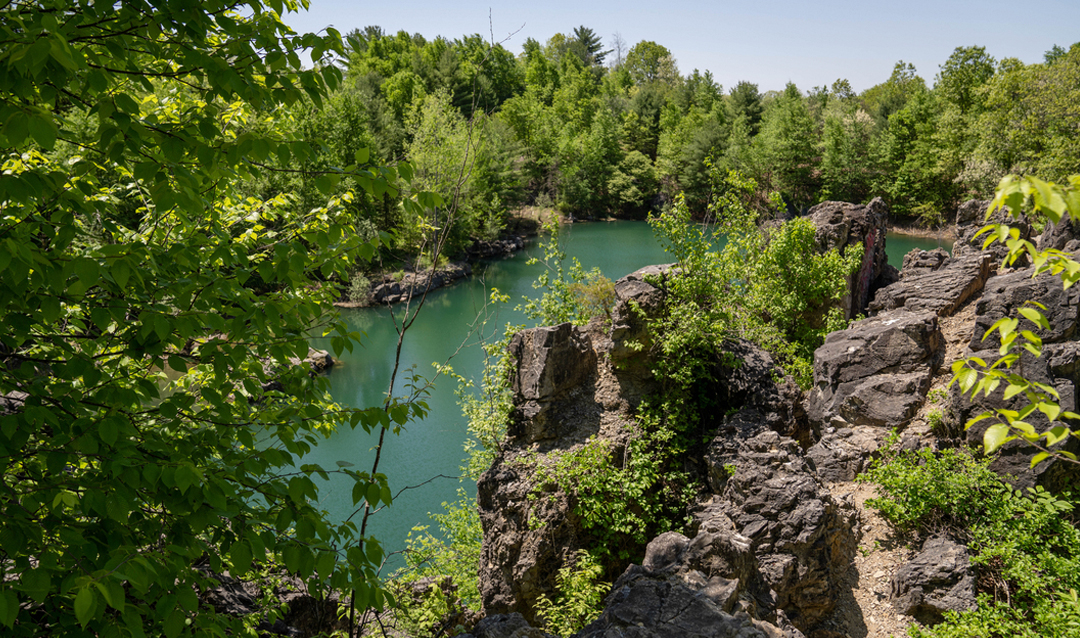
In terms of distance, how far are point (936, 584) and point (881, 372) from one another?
143 inches

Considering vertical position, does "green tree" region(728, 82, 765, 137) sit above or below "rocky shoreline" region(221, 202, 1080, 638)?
above

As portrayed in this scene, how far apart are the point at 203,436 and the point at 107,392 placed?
1.48ft

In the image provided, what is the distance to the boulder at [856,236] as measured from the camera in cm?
1426

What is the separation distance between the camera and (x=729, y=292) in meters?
10.3

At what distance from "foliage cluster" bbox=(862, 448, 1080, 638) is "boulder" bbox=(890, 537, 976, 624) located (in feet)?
0.46

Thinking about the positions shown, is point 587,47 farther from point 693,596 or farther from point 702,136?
point 693,596

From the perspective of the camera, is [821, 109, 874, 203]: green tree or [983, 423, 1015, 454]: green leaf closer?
[983, 423, 1015, 454]: green leaf

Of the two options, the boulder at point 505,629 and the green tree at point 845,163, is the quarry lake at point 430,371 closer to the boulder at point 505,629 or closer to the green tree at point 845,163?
the boulder at point 505,629

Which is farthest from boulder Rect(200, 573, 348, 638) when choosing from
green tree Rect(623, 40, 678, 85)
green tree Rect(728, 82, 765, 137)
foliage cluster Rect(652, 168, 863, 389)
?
green tree Rect(623, 40, 678, 85)

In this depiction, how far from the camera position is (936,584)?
20.3 ft

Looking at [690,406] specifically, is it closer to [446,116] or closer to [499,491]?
[499,491]

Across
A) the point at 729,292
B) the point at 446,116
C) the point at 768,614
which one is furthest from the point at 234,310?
the point at 446,116

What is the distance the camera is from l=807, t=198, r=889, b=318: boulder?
46.8 feet

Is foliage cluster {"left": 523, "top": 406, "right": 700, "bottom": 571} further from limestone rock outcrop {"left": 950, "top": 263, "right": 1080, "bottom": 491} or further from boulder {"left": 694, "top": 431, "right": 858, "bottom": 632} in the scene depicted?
limestone rock outcrop {"left": 950, "top": 263, "right": 1080, "bottom": 491}
